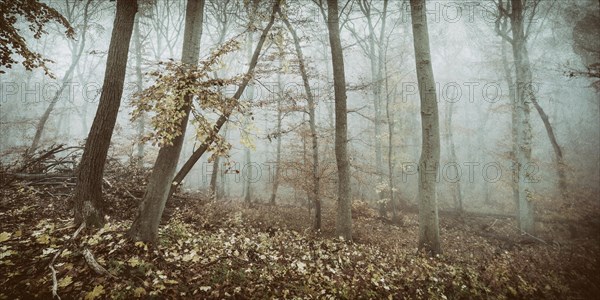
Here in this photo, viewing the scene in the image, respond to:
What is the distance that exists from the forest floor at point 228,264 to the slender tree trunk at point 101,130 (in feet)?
1.46

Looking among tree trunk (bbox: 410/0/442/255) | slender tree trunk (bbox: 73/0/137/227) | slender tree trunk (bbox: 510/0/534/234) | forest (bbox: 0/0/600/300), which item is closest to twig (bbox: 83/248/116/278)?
forest (bbox: 0/0/600/300)

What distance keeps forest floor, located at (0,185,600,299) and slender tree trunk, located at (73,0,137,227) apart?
0.45 meters

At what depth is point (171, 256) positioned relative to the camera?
15.7 feet

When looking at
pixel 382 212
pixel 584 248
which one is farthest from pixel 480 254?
pixel 382 212

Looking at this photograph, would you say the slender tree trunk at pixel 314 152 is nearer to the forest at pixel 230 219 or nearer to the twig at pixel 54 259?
the forest at pixel 230 219

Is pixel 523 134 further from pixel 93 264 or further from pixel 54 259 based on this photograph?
pixel 54 259

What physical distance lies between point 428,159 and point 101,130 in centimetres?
729

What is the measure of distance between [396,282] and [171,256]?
4.25m

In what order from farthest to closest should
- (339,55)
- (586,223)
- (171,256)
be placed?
(586,223) < (339,55) < (171,256)

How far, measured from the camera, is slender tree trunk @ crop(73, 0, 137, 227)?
496 cm

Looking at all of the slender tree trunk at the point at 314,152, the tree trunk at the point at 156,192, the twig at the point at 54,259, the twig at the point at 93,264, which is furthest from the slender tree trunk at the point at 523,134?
the twig at the point at 54,259

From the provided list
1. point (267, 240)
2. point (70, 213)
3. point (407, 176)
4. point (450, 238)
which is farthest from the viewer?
point (407, 176)

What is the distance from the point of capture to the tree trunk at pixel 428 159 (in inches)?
262

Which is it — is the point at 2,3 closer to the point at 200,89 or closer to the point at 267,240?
the point at 200,89
